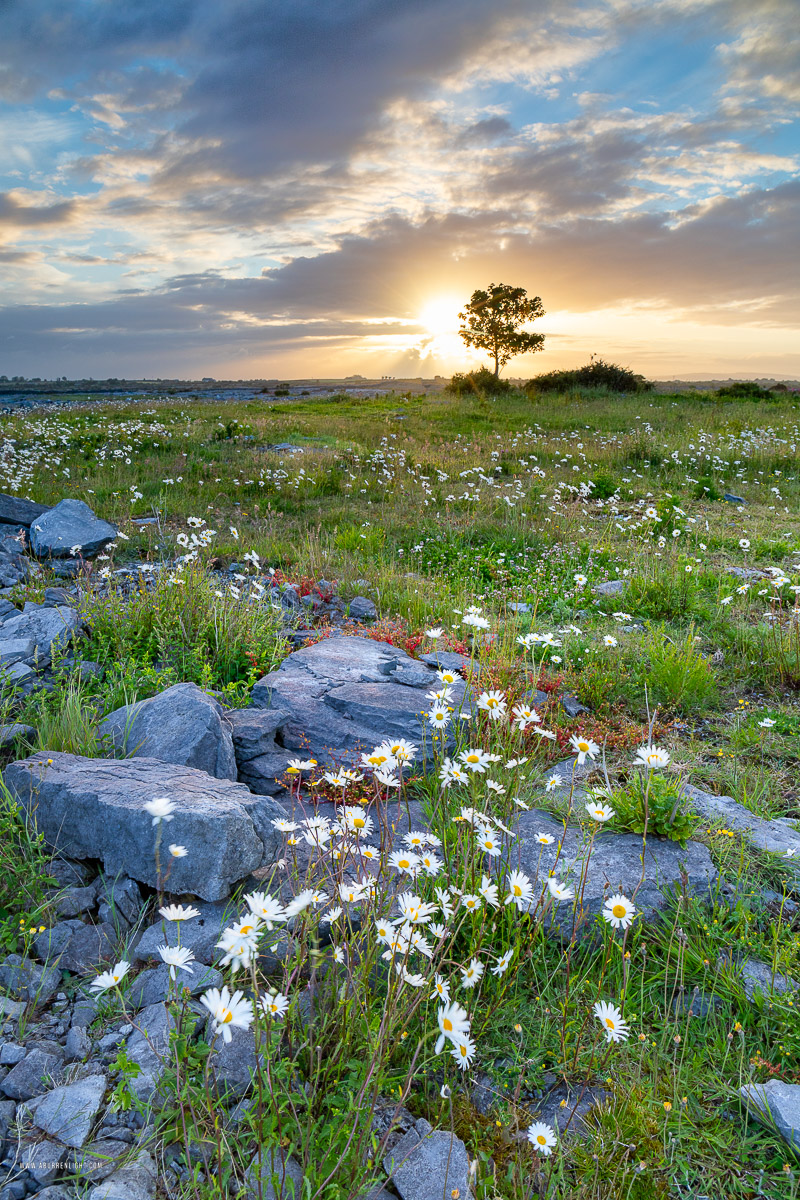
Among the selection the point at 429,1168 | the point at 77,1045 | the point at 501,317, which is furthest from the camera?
the point at 501,317

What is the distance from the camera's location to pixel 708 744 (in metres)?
4.42

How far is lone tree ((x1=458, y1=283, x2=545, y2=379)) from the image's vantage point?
43219 mm

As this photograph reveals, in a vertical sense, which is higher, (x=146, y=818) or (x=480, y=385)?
(x=480, y=385)

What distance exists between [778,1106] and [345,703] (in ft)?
9.47

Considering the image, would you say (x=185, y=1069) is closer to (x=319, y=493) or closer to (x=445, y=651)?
(x=445, y=651)

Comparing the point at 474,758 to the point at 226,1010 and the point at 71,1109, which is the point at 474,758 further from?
the point at 71,1109

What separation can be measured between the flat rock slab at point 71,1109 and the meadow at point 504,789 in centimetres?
10

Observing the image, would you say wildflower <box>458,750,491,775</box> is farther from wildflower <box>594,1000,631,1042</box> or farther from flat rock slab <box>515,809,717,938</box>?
wildflower <box>594,1000,631,1042</box>

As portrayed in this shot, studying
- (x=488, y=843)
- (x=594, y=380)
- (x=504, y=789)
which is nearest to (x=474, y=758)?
A: (x=488, y=843)

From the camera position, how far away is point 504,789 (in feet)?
9.53

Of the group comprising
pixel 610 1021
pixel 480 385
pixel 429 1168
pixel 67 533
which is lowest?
pixel 429 1168

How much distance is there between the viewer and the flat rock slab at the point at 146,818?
2617 mm

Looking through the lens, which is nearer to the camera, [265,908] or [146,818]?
[265,908]

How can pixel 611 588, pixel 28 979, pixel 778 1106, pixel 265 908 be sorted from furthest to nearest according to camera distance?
pixel 611 588 < pixel 28 979 < pixel 778 1106 < pixel 265 908
